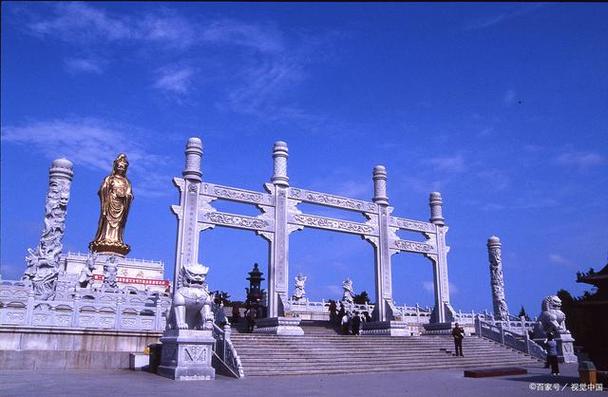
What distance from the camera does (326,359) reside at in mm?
12633

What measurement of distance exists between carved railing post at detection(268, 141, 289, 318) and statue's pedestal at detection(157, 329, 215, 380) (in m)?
5.39

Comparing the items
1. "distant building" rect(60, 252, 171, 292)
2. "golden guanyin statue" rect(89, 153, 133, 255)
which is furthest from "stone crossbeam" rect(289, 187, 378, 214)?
"golden guanyin statue" rect(89, 153, 133, 255)

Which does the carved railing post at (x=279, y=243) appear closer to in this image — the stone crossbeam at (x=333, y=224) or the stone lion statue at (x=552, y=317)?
the stone crossbeam at (x=333, y=224)

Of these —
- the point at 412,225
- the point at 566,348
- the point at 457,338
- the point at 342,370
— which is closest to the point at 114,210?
the point at 412,225

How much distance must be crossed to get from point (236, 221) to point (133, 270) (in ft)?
37.4

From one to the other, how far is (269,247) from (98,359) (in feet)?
21.0

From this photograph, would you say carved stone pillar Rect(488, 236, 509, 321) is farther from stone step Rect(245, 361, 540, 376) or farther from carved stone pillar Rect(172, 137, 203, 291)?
carved stone pillar Rect(172, 137, 203, 291)

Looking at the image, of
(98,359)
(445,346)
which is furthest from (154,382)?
(445,346)

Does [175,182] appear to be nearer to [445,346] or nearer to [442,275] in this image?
[445,346]

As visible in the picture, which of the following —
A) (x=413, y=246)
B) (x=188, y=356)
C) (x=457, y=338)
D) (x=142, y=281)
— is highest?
(x=413, y=246)

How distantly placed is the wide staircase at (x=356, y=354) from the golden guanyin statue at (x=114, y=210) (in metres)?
11.7

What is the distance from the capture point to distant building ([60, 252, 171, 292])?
23.8 metres

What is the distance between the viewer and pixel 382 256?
19.0 meters

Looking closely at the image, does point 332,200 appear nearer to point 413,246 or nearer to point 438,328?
point 413,246
